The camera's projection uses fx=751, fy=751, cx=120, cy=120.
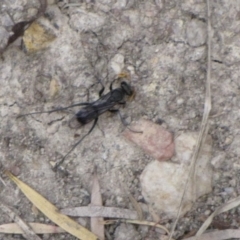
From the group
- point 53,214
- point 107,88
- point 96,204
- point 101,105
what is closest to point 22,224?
point 53,214

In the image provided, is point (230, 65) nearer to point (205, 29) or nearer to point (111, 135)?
point (205, 29)

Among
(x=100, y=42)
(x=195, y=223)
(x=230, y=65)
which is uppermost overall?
(x=100, y=42)

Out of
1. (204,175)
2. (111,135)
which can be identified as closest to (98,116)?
(111,135)

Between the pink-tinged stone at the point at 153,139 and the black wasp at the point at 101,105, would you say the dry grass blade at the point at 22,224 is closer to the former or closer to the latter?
the black wasp at the point at 101,105

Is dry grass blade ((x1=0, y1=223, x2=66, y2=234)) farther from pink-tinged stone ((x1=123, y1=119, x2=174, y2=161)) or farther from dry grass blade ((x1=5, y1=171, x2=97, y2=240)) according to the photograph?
pink-tinged stone ((x1=123, y1=119, x2=174, y2=161))

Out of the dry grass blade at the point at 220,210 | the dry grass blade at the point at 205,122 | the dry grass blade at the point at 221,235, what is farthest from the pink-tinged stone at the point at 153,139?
the dry grass blade at the point at 221,235

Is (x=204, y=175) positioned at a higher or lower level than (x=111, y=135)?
lower

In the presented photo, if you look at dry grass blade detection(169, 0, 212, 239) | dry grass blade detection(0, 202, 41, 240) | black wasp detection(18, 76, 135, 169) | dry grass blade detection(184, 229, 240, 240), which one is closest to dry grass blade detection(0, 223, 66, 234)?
dry grass blade detection(0, 202, 41, 240)
